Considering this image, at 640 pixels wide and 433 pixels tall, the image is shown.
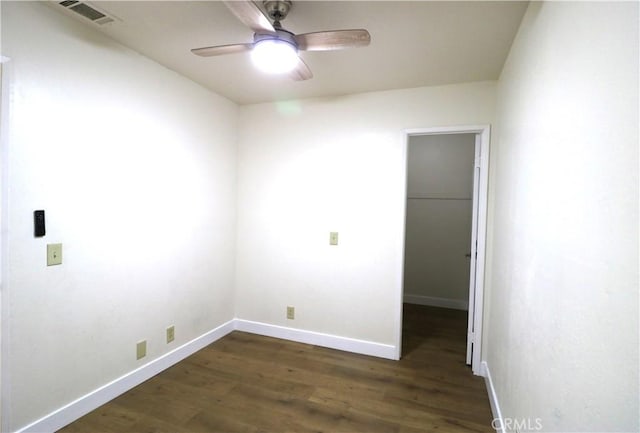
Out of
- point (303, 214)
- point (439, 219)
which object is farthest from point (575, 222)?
point (439, 219)

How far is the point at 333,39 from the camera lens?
1.59 meters

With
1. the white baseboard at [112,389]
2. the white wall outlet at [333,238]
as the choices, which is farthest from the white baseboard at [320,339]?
the white wall outlet at [333,238]

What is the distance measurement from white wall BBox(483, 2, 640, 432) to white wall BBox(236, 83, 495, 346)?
111cm

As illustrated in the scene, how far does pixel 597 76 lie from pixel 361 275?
2374 millimetres

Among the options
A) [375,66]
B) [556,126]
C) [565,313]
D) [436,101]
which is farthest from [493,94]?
[565,313]

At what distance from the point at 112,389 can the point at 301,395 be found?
135cm

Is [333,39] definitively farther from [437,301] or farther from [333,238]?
[437,301]

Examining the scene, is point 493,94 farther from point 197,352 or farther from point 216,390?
point 197,352

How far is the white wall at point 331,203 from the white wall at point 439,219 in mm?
1860

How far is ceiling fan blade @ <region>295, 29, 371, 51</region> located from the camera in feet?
4.94

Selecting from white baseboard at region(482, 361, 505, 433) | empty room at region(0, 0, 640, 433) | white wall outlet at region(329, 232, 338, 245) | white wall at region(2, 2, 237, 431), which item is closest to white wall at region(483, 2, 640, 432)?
empty room at region(0, 0, 640, 433)

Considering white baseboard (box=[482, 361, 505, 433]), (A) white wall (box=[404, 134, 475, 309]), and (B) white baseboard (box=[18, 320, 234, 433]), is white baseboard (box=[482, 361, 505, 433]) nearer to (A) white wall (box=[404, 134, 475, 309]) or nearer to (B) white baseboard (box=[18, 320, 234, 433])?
(A) white wall (box=[404, 134, 475, 309])

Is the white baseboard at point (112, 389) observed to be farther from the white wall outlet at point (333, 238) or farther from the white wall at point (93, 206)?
the white wall outlet at point (333, 238)

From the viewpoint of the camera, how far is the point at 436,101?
2.73m
